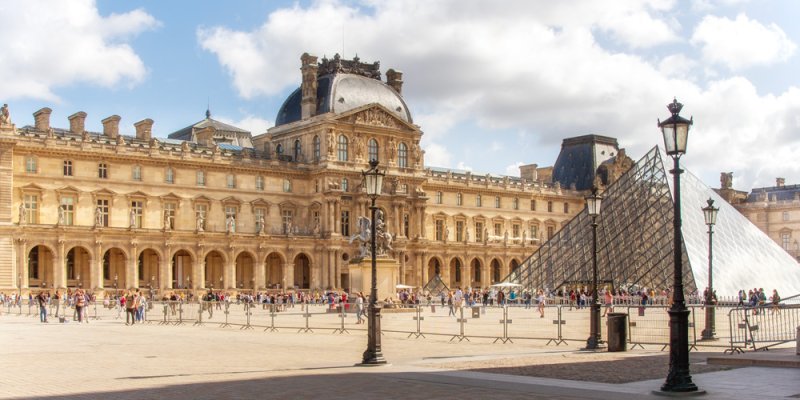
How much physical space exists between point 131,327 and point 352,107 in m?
44.6

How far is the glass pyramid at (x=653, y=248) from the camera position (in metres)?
53.5

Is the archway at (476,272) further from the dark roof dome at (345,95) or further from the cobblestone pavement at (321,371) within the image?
the cobblestone pavement at (321,371)

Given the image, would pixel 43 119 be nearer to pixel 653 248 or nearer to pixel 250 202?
pixel 250 202

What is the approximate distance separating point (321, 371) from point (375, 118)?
61.7m

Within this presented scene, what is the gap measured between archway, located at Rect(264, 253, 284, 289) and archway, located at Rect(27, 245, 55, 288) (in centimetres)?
1608

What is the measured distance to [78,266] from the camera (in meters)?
67.5

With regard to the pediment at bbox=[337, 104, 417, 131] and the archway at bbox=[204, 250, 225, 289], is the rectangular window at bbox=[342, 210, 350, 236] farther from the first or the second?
the archway at bbox=[204, 250, 225, 289]

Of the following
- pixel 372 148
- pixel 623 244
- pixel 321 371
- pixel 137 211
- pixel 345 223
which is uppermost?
pixel 372 148

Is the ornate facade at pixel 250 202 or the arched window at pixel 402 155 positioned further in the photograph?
the arched window at pixel 402 155

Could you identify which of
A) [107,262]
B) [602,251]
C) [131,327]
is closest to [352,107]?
[107,262]

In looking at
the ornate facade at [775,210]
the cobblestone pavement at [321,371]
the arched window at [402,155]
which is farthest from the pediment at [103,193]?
the ornate facade at [775,210]

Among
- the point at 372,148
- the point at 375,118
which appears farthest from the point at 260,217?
the point at 375,118

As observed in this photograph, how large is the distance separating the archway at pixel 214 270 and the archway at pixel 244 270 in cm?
184

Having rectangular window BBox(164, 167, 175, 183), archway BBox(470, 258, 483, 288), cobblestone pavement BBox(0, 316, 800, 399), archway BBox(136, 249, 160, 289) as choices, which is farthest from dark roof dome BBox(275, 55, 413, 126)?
cobblestone pavement BBox(0, 316, 800, 399)
